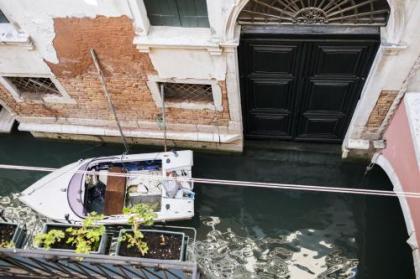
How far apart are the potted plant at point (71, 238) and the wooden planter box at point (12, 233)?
22cm

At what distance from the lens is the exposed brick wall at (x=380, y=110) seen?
755 centimetres

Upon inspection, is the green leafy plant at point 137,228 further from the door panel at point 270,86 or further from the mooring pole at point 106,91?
the door panel at point 270,86

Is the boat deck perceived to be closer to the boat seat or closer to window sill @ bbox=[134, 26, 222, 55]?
the boat seat

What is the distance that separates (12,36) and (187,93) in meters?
2.97


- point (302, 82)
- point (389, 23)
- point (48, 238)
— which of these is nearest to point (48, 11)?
point (48, 238)

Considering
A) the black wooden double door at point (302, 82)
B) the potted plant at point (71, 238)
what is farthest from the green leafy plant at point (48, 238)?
the black wooden double door at point (302, 82)

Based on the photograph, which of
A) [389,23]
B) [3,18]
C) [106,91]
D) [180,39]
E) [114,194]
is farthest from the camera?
[114,194]

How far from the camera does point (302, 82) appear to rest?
7.95 meters

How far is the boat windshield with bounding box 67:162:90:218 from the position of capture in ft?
28.2

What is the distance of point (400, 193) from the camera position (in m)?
7.62

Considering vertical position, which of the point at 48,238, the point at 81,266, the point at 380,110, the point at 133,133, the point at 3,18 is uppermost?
the point at 3,18

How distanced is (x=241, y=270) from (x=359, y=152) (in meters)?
3.15

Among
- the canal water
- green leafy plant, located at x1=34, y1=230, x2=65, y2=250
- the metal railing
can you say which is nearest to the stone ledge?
the canal water

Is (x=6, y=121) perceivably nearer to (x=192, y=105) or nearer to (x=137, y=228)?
(x=192, y=105)
